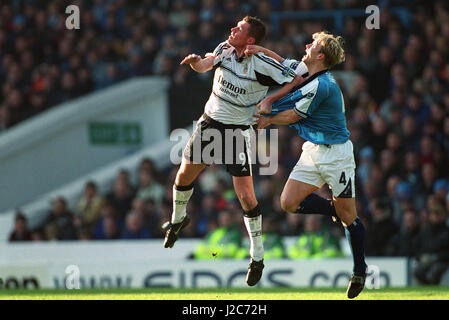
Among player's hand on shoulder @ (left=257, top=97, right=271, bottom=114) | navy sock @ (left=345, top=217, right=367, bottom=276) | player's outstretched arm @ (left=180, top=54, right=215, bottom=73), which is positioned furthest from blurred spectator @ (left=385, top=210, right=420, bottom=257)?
player's outstretched arm @ (left=180, top=54, right=215, bottom=73)

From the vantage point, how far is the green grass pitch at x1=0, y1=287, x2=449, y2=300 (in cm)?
954

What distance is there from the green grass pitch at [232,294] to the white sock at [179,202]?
2.66 ft

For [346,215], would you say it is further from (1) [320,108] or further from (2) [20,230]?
(2) [20,230]

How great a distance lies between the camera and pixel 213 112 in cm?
941

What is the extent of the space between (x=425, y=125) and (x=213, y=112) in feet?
19.0

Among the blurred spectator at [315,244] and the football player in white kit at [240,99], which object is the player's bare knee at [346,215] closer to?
the football player in white kit at [240,99]

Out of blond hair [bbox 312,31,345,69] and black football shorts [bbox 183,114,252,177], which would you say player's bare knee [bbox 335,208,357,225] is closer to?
black football shorts [bbox 183,114,252,177]

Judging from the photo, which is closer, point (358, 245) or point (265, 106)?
point (265, 106)

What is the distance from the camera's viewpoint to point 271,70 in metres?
9.12

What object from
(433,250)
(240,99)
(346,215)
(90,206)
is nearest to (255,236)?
(346,215)

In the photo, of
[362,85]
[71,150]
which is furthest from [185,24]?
[362,85]

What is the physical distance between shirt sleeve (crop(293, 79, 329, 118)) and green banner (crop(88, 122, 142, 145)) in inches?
369

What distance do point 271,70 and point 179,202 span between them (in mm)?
1717
